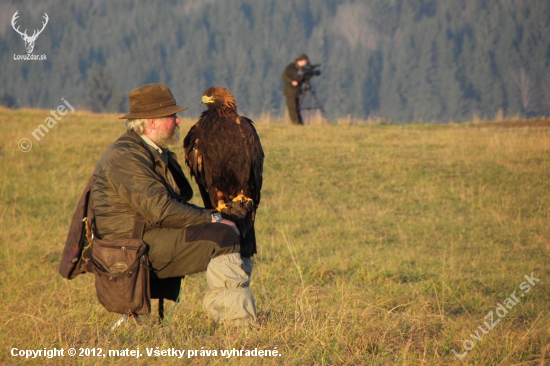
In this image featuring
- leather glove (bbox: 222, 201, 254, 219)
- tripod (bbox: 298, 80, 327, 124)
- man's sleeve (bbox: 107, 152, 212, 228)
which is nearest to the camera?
man's sleeve (bbox: 107, 152, 212, 228)

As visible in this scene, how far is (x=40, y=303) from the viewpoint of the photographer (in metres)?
6.43

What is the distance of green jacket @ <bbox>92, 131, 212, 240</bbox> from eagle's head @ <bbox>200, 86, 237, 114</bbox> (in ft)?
3.20

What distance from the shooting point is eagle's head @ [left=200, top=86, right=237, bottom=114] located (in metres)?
5.86

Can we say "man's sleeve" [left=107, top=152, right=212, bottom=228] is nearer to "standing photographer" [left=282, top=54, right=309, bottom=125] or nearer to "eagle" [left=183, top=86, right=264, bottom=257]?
"eagle" [left=183, top=86, right=264, bottom=257]

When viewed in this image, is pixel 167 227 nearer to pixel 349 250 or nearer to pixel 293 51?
pixel 349 250

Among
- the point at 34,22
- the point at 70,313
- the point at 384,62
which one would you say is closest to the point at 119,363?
the point at 70,313

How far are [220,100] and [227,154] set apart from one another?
0.41 metres

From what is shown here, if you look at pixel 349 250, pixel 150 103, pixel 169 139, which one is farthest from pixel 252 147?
pixel 349 250

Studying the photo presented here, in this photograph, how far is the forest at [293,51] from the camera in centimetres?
9581

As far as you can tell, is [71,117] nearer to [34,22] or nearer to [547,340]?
[547,340]

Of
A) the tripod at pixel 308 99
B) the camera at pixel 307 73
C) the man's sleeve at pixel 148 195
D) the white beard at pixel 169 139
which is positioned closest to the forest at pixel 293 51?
the tripod at pixel 308 99

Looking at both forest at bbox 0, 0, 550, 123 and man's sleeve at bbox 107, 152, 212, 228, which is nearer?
man's sleeve at bbox 107, 152, 212, 228

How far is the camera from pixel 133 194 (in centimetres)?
473

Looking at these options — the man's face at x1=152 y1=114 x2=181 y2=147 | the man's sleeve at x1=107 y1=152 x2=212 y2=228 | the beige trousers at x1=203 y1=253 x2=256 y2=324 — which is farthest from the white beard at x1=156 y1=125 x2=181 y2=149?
the beige trousers at x1=203 y1=253 x2=256 y2=324
